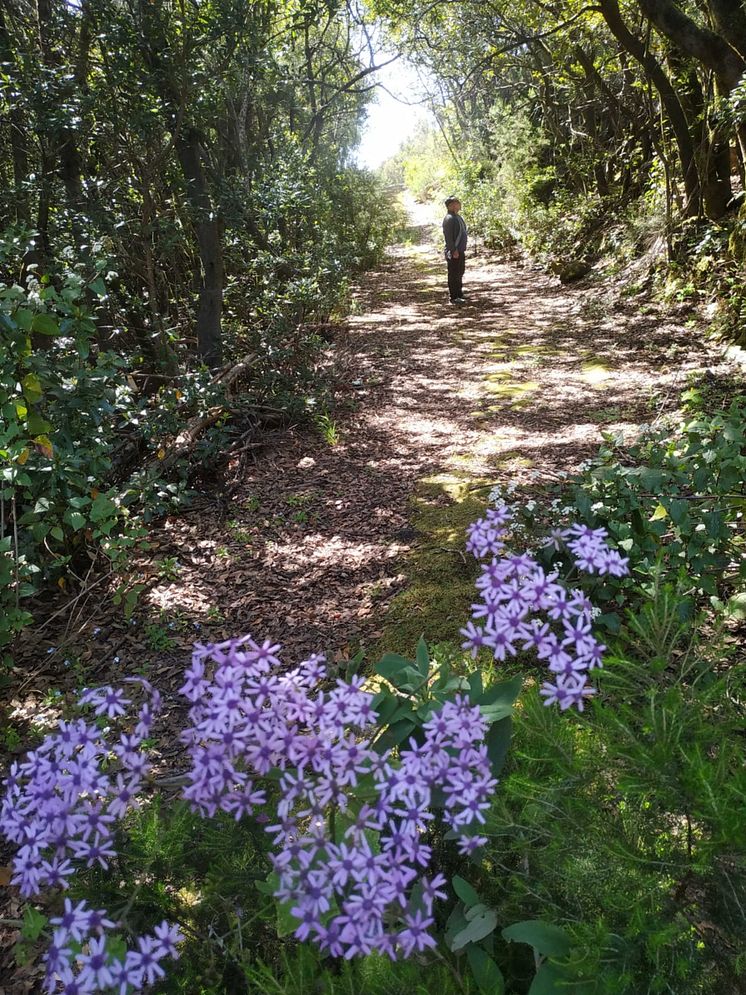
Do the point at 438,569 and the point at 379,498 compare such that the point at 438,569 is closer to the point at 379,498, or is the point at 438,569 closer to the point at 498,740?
the point at 379,498

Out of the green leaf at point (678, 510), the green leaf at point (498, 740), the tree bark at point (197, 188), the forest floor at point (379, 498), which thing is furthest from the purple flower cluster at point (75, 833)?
the tree bark at point (197, 188)

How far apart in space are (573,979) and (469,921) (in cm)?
25

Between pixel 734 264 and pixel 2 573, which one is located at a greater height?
pixel 734 264

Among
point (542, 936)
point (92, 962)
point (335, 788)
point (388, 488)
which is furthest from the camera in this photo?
point (388, 488)

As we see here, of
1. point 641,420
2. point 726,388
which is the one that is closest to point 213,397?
point 641,420

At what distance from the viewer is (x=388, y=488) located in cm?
499

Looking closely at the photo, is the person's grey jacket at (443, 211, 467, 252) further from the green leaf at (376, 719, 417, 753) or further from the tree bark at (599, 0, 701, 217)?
the green leaf at (376, 719, 417, 753)

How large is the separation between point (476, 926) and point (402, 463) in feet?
14.4

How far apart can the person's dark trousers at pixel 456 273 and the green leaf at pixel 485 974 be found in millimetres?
10658

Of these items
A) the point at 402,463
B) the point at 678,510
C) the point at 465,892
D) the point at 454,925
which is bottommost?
the point at 402,463

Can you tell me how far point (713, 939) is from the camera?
1069mm

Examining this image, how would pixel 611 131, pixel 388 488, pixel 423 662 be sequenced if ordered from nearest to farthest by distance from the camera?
pixel 423 662, pixel 388 488, pixel 611 131

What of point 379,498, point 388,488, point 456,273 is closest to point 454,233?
point 456,273

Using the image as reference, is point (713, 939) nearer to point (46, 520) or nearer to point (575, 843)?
point (575, 843)
